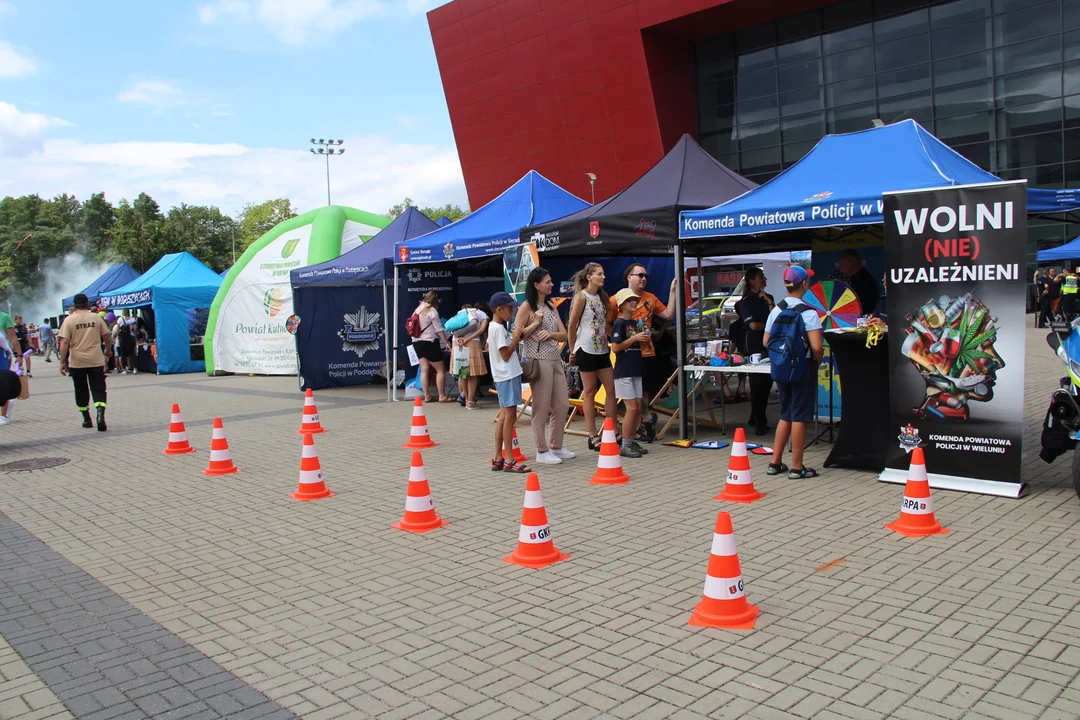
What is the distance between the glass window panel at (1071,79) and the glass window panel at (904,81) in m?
4.40

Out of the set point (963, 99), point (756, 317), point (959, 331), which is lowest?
point (959, 331)

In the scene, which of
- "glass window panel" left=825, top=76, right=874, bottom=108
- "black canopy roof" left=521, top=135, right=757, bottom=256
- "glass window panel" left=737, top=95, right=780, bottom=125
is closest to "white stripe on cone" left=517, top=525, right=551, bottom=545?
"black canopy roof" left=521, top=135, right=757, bottom=256

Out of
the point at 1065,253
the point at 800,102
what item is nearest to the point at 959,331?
the point at 1065,253

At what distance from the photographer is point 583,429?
35.2 ft

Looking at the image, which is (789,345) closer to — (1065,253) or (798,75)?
(1065,253)

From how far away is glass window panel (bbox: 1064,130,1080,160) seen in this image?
2822cm

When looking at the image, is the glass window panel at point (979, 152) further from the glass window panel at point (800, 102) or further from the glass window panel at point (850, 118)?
the glass window panel at point (800, 102)

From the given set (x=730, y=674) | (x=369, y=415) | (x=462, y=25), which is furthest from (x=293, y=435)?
(x=462, y=25)

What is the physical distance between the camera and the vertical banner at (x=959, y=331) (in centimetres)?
627

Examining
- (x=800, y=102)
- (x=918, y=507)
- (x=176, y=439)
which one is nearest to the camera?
(x=918, y=507)

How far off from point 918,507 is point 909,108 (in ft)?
98.7

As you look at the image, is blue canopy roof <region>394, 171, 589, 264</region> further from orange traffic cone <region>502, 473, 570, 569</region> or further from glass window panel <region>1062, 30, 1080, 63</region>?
glass window panel <region>1062, 30, 1080, 63</region>

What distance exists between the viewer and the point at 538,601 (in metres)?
4.59

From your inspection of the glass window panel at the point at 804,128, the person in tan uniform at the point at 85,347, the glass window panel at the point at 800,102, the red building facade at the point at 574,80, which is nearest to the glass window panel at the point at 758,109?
the glass window panel at the point at 800,102
